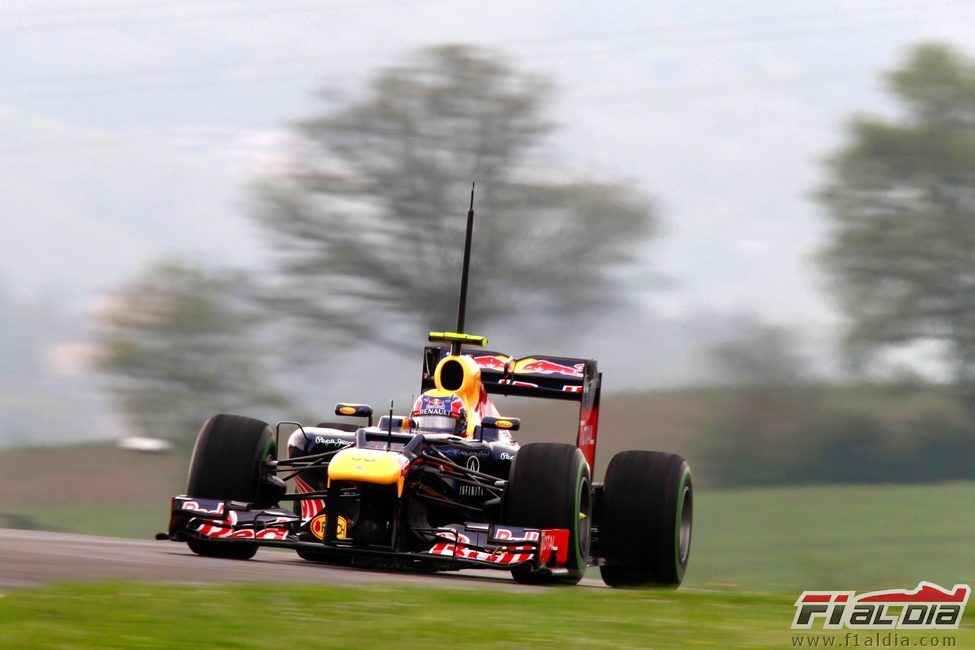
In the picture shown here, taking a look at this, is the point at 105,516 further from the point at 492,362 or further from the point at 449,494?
the point at 449,494

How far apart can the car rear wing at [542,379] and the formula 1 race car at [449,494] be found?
0.02 metres

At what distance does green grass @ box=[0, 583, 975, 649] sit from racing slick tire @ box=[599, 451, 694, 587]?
3.60m

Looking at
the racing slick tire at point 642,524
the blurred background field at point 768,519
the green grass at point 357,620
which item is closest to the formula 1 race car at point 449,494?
the racing slick tire at point 642,524

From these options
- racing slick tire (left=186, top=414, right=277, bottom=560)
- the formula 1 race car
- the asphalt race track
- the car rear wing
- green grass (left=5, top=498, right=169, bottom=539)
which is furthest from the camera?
green grass (left=5, top=498, right=169, bottom=539)

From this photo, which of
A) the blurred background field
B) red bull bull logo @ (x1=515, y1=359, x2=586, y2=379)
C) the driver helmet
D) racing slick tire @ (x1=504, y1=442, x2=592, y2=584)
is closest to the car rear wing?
red bull bull logo @ (x1=515, y1=359, x2=586, y2=379)

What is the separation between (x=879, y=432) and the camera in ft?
104

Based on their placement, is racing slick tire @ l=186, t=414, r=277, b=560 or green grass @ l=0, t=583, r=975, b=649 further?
racing slick tire @ l=186, t=414, r=277, b=560

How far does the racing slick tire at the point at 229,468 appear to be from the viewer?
1375 cm

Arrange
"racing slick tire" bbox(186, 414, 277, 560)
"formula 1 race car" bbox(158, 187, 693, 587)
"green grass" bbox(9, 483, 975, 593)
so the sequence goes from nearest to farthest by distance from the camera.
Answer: "formula 1 race car" bbox(158, 187, 693, 587), "racing slick tire" bbox(186, 414, 277, 560), "green grass" bbox(9, 483, 975, 593)

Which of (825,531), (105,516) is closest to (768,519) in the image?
(825,531)

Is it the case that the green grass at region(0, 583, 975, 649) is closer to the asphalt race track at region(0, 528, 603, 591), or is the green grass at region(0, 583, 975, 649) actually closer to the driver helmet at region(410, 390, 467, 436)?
the asphalt race track at region(0, 528, 603, 591)

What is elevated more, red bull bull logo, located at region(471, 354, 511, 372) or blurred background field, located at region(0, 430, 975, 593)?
red bull bull logo, located at region(471, 354, 511, 372)

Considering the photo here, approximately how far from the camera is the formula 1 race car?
1270cm

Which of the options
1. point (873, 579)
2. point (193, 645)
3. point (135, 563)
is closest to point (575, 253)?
point (873, 579)
